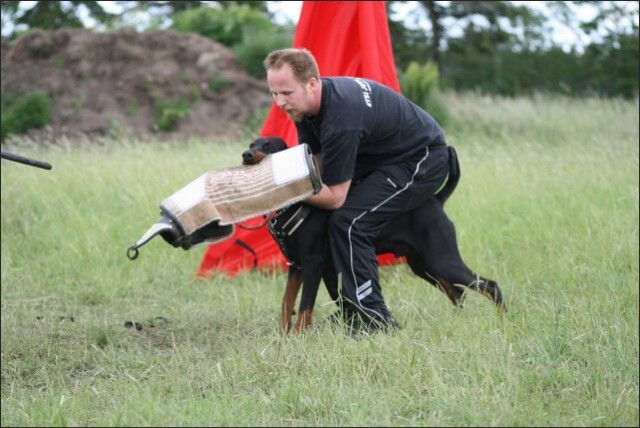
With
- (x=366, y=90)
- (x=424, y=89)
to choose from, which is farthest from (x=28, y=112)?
(x=366, y=90)

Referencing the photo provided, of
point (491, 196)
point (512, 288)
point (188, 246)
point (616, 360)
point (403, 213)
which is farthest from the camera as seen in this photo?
point (491, 196)

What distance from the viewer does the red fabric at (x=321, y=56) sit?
26.1 ft

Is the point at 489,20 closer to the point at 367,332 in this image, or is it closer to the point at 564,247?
the point at 564,247

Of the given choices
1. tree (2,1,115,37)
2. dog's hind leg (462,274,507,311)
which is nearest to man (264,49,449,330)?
dog's hind leg (462,274,507,311)

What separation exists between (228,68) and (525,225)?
30.0ft

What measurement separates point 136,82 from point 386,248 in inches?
426

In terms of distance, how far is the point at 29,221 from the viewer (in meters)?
9.51

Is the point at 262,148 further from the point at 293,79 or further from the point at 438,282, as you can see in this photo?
the point at 438,282

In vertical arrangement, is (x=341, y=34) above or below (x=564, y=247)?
above

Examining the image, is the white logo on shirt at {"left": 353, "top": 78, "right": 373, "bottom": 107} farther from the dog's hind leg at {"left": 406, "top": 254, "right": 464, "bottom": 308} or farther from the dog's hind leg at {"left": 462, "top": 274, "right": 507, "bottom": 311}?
the dog's hind leg at {"left": 462, "top": 274, "right": 507, "bottom": 311}

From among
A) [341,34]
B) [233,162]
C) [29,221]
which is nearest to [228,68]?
[233,162]

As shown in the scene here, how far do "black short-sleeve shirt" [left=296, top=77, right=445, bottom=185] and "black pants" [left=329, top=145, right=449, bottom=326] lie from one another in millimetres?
88

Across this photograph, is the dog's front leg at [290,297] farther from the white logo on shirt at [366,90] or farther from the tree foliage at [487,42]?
the tree foliage at [487,42]

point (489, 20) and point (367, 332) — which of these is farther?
point (489, 20)
